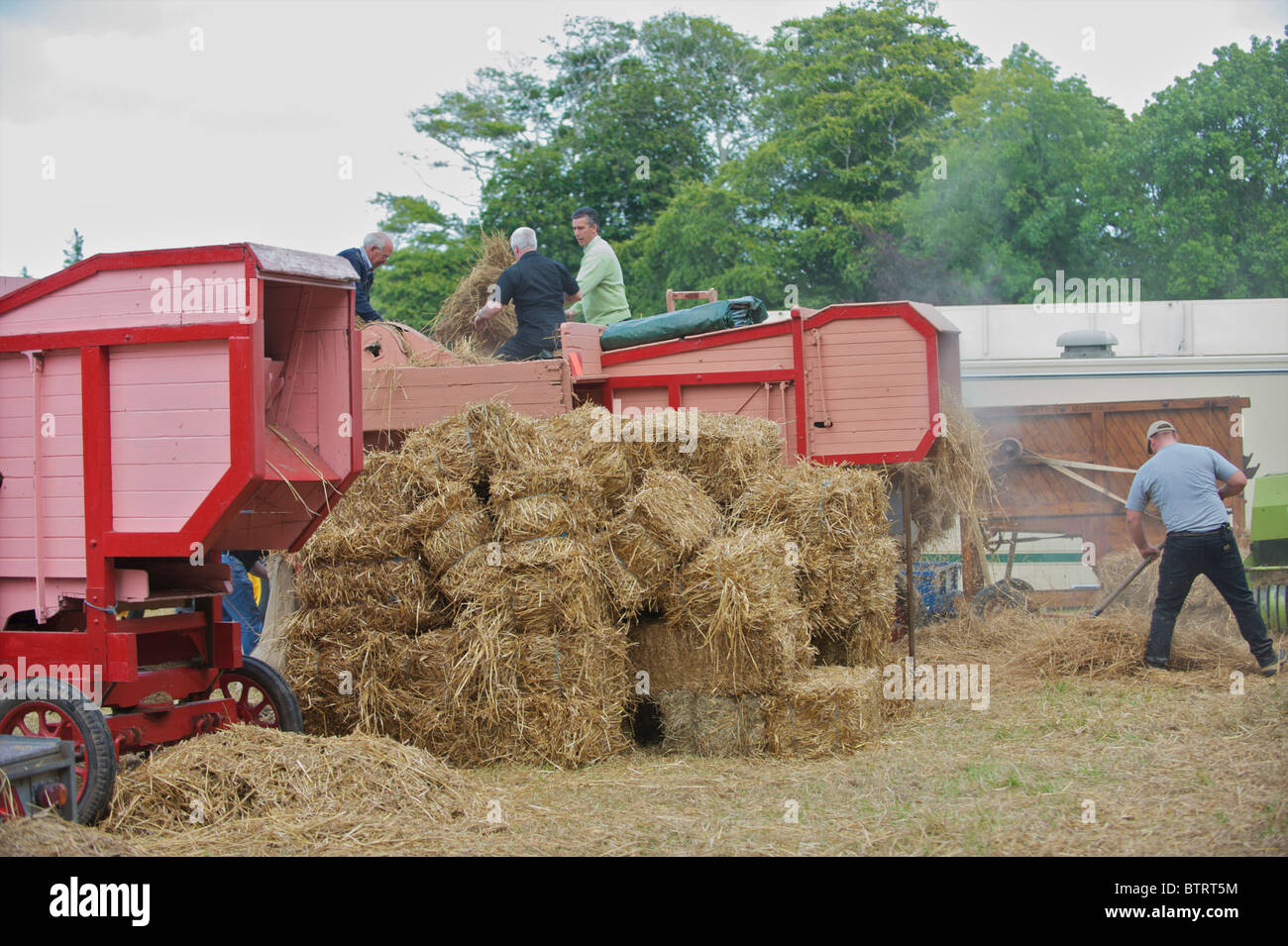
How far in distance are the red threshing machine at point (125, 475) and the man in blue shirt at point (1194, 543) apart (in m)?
6.49

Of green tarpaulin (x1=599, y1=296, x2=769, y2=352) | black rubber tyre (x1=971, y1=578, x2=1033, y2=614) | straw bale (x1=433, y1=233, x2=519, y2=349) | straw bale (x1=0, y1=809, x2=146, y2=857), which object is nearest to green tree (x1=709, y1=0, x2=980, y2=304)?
black rubber tyre (x1=971, y1=578, x2=1033, y2=614)

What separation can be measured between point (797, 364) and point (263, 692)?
4.99m

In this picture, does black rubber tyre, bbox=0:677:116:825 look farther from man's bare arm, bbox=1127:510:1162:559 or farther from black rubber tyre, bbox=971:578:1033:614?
black rubber tyre, bbox=971:578:1033:614

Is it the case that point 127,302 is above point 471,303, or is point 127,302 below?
below

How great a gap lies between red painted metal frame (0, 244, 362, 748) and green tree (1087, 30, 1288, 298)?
28.2 metres

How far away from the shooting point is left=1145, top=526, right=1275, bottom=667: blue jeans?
8.87 meters

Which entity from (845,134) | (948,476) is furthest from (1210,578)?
(845,134)

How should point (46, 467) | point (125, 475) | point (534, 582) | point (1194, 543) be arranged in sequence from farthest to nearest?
1. point (1194, 543)
2. point (534, 582)
3. point (46, 467)
4. point (125, 475)

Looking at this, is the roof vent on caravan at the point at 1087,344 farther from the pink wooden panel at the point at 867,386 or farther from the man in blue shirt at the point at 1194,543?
the pink wooden panel at the point at 867,386

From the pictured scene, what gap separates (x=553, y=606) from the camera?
665 cm

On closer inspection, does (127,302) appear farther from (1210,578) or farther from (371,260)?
(1210,578)

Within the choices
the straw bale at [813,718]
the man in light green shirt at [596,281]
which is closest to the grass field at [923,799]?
the straw bale at [813,718]

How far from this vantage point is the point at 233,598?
9.55 metres
